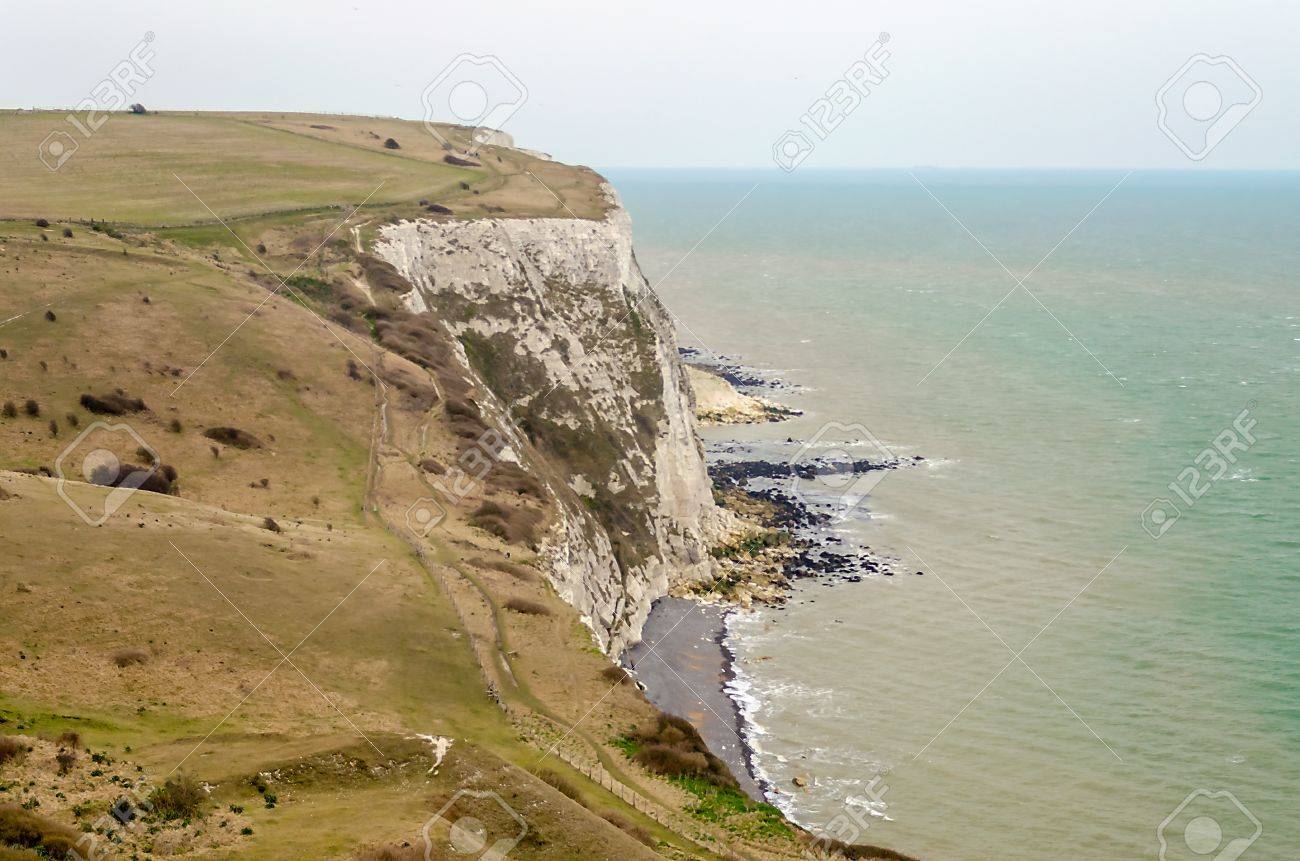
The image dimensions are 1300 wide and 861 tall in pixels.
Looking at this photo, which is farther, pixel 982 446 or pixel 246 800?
pixel 982 446

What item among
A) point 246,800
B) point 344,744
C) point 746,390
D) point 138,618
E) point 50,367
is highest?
point 746,390

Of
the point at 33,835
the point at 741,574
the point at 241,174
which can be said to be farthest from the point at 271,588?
the point at 241,174

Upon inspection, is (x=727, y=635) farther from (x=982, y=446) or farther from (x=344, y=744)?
(x=982, y=446)

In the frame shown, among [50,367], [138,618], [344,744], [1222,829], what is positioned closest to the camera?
[344,744]

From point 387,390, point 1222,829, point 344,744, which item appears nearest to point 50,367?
point 387,390

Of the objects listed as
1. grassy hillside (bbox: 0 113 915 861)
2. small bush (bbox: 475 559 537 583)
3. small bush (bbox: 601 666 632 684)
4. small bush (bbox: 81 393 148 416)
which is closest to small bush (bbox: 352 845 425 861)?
grassy hillside (bbox: 0 113 915 861)

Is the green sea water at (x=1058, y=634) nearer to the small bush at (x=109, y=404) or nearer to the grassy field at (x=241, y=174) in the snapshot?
the small bush at (x=109, y=404)

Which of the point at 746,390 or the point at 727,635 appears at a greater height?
the point at 746,390
